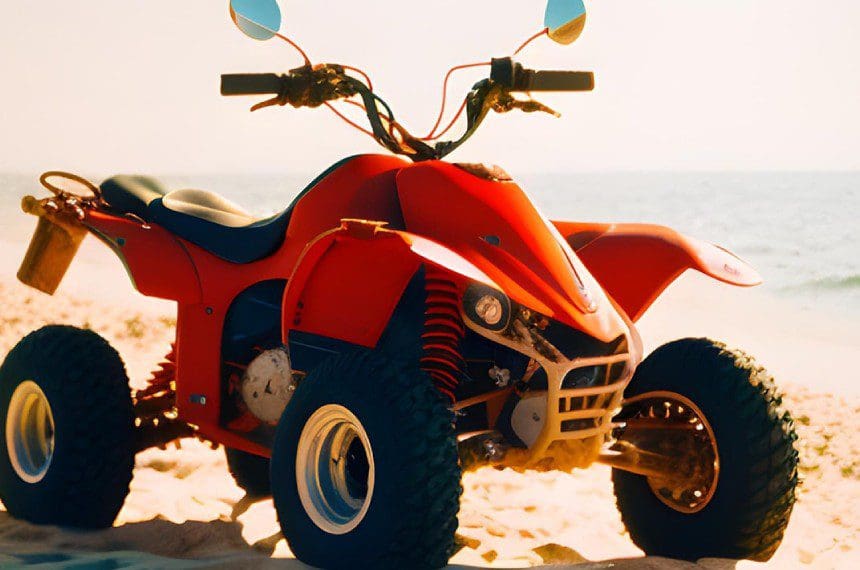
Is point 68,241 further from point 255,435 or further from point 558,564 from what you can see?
point 558,564

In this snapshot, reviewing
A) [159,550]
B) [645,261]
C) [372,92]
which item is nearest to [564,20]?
[372,92]

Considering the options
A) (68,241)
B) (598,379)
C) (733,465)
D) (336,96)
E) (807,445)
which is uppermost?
(336,96)

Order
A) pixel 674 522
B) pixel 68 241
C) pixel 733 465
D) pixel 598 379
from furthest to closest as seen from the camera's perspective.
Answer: pixel 68 241, pixel 674 522, pixel 733 465, pixel 598 379

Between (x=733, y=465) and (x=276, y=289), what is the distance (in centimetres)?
173

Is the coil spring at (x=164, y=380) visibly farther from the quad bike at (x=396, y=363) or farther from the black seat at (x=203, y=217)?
the black seat at (x=203, y=217)

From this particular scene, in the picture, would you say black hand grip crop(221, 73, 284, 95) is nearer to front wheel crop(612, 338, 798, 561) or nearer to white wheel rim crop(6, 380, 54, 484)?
white wheel rim crop(6, 380, 54, 484)

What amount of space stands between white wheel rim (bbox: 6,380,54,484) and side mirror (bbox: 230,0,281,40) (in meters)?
1.76

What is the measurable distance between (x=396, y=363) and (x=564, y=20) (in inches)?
57.5

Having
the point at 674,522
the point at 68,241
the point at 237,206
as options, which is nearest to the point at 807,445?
the point at 674,522

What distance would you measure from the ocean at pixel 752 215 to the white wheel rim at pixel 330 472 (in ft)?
6.32

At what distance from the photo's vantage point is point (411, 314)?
404 centimetres

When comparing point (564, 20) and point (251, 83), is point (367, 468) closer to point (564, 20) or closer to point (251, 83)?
point (251, 83)

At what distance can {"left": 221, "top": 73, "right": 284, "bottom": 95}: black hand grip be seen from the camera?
439 cm

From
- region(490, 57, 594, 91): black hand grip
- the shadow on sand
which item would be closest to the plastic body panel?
region(490, 57, 594, 91): black hand grip
